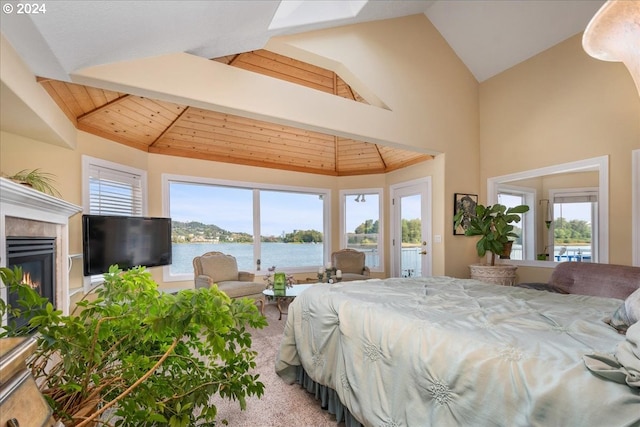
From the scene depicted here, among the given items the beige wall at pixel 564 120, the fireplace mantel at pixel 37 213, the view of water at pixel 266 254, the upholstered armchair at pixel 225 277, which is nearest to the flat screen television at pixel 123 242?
the upholstered armchair at pixel 225 277

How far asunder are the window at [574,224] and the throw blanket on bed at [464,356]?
2440mm

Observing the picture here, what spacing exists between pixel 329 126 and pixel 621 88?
320 centimetres

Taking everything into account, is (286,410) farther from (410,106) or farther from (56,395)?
(410,106)

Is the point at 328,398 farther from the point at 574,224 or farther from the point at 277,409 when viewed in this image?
the point at 574,224

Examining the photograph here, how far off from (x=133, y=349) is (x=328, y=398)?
1.45 m

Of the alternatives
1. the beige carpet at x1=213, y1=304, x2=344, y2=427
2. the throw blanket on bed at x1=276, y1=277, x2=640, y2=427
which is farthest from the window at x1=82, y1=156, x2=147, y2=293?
the throw blanket on bed at x1=276, y1=277, x2=640, y2=427

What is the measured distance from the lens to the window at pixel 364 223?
563cm

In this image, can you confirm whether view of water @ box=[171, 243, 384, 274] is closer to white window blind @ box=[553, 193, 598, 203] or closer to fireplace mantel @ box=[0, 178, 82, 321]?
fireplace mantel @ box=[0, 178, 82, 321]

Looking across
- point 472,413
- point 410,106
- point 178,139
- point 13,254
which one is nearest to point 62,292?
point 13,254

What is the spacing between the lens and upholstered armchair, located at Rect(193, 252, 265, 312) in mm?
3924

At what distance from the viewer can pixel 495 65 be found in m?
4.39

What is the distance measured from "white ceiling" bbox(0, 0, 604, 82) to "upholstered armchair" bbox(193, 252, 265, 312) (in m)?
2.69

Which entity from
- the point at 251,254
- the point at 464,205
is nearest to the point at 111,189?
the point at 251,254

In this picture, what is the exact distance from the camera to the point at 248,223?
5.20 m
